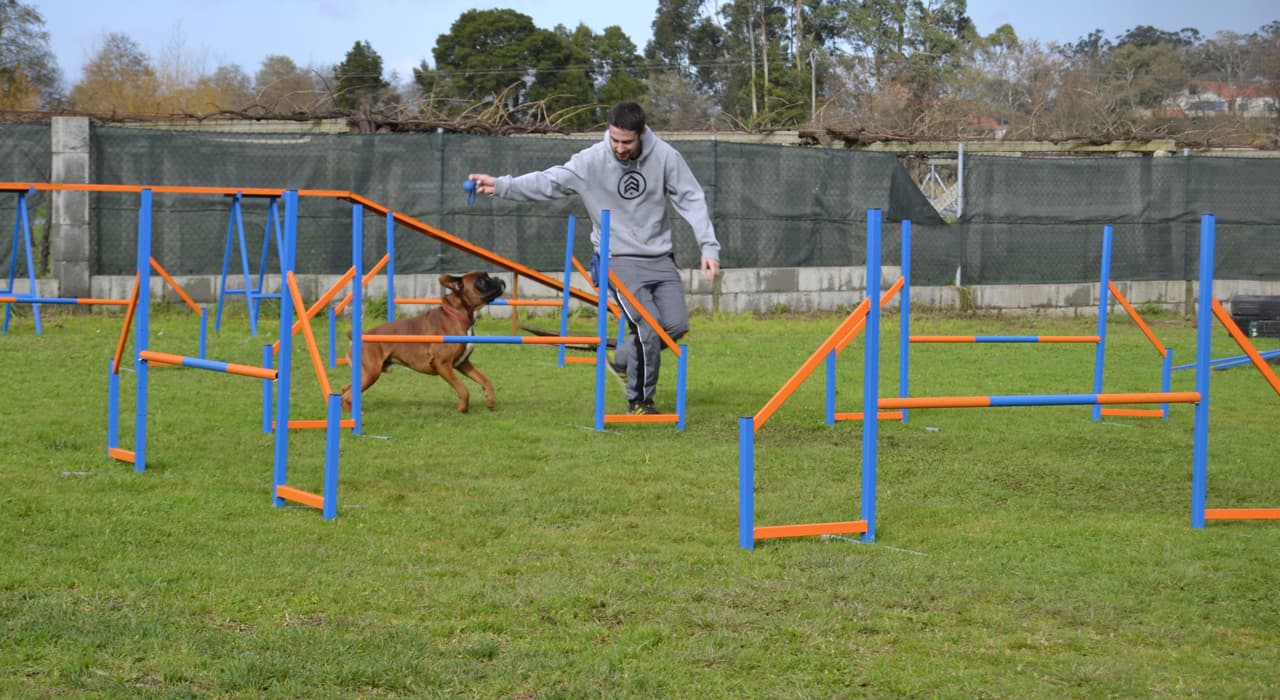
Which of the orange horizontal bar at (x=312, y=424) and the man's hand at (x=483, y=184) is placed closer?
the man's hand at (x=483, y=184)

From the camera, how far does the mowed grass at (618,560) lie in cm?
356

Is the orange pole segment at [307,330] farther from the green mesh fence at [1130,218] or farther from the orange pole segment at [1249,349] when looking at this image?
the green mesh fence at [1130,218]

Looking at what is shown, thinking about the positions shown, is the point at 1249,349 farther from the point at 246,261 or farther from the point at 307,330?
the point at 246,261

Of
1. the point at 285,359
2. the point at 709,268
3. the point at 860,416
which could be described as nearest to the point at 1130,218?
the point at 860,416

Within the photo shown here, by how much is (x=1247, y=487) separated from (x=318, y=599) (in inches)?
175

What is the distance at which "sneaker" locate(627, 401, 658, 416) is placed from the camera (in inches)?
331

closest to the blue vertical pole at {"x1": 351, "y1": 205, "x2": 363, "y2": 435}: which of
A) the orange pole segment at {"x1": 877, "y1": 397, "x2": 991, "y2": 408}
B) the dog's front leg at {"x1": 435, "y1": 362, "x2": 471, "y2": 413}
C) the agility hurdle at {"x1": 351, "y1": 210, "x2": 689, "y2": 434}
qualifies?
the agility hurdle at {"x1": 351, "y1": 210, "x2": 689, "y2": 434}

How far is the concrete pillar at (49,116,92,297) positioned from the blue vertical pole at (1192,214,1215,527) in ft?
37.5

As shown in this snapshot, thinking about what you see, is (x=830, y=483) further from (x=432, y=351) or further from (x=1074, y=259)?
(x=1074, y=259)

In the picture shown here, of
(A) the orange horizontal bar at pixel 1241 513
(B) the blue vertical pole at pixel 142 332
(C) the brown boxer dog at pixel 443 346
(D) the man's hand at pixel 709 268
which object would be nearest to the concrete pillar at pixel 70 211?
(C) the brown boxer dog at pixel 443 346

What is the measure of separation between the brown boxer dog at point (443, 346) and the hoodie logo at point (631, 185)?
3.58 ft

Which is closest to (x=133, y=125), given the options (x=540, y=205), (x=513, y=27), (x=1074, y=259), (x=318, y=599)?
(x=540, y=205)

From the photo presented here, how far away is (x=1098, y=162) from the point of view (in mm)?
16625

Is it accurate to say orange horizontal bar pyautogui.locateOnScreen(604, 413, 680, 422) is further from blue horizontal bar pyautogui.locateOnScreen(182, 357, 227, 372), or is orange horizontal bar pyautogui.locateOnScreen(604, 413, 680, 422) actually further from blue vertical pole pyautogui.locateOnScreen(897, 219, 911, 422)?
blue horizontal bar pyautogui.locateOnScreen(182, 357, 227, 372)
